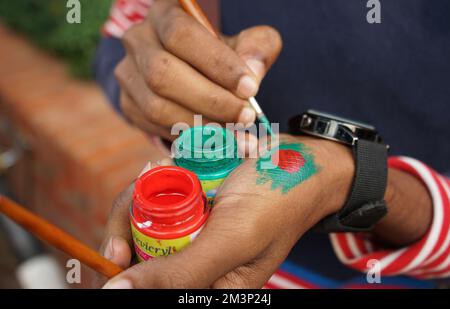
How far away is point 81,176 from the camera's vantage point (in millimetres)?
2248

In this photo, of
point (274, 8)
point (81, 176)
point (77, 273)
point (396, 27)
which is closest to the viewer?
point (77, 273)

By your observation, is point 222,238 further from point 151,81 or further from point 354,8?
point 354,8

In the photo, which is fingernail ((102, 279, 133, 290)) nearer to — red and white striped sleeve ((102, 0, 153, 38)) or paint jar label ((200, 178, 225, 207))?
paint jar label ((200, 178, 225, 207))

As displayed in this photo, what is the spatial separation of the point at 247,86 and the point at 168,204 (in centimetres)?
34

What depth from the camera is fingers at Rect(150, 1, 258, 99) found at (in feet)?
3.52

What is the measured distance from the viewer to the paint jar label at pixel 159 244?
0.81 meters

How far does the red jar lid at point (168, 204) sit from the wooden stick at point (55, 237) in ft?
0.25

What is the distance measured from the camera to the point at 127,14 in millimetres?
1513

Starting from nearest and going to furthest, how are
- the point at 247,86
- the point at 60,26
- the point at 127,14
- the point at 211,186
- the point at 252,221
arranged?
the point at 252,221
the point at 211,186
the point at 247,86
the point at 127,14
the point at 60,26

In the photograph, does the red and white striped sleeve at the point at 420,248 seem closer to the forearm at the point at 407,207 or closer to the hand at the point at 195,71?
the forearm at the point at 407,207

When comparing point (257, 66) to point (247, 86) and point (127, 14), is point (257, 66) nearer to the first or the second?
point (247, 86)

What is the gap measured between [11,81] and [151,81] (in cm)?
180

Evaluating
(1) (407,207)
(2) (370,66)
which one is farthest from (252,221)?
(2) (370,66)

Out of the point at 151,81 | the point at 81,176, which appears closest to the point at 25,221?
the point at 151,81
